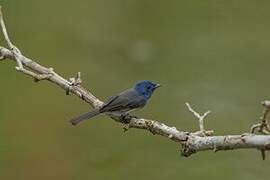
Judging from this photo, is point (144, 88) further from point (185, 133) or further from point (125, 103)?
point (185, 133)

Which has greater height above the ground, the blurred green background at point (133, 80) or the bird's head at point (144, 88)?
the blurred green background at point (133, 80)

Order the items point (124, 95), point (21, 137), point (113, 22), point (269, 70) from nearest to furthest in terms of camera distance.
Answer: point (124, 95)
point (21, 137)
point (269, 70)
point (113, 22)

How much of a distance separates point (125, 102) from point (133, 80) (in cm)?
345

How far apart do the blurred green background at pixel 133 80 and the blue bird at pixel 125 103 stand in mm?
1710

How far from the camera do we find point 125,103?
4.11 m

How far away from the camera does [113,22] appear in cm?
920

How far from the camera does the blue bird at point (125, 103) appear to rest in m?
3.98

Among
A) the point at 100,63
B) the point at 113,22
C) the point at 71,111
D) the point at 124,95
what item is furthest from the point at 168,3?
the point at 124,95

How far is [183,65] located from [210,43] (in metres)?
0.68

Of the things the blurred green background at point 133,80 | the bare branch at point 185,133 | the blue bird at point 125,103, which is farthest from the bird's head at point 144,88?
the blurred green background at point 133,80

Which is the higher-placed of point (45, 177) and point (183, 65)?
point (183, 65)

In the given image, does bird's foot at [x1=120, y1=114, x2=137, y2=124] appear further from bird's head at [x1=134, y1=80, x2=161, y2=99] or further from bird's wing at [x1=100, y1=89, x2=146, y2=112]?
bird's head at [x1=134, y1=80, x2=161, y2=99]

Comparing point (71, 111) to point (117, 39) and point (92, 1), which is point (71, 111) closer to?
point (117, 39)

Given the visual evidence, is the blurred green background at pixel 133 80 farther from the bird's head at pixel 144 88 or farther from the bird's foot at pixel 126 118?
the bird's foot at pixel 126 118
